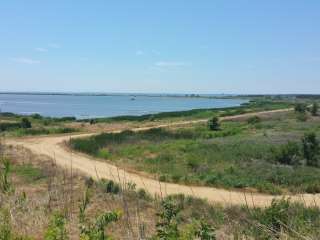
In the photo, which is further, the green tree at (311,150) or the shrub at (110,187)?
the green tree at (311,150)

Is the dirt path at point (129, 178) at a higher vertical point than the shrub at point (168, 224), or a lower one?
lower

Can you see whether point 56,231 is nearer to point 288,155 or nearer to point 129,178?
point 129,178

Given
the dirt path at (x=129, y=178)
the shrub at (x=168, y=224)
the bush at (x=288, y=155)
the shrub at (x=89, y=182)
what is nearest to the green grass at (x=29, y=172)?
the dirt path at (x=129, y=178)

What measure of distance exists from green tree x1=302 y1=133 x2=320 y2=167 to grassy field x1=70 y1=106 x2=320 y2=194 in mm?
466

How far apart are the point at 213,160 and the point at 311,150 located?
5.92 meters

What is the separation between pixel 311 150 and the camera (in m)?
29.4

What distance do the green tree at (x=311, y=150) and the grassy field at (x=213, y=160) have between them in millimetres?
466

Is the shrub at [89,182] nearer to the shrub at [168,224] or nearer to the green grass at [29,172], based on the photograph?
the green grass at [29,172]

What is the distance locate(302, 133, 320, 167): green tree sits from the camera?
92.7 feet

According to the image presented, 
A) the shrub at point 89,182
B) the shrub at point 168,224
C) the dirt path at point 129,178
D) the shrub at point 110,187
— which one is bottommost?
the dirt path at point 129,178

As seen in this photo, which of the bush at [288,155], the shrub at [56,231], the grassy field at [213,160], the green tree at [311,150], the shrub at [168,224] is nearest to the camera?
the shrub at [56,231]

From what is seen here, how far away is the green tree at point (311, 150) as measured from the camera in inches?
1112

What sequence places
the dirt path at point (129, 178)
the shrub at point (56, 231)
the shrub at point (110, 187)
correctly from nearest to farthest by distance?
1. the shrub at point (56, 231)
2. the shrub at point (110, 187)
3. the dirt path at point (129, 178)

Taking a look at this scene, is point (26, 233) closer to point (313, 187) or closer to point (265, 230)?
point (265, 230)
